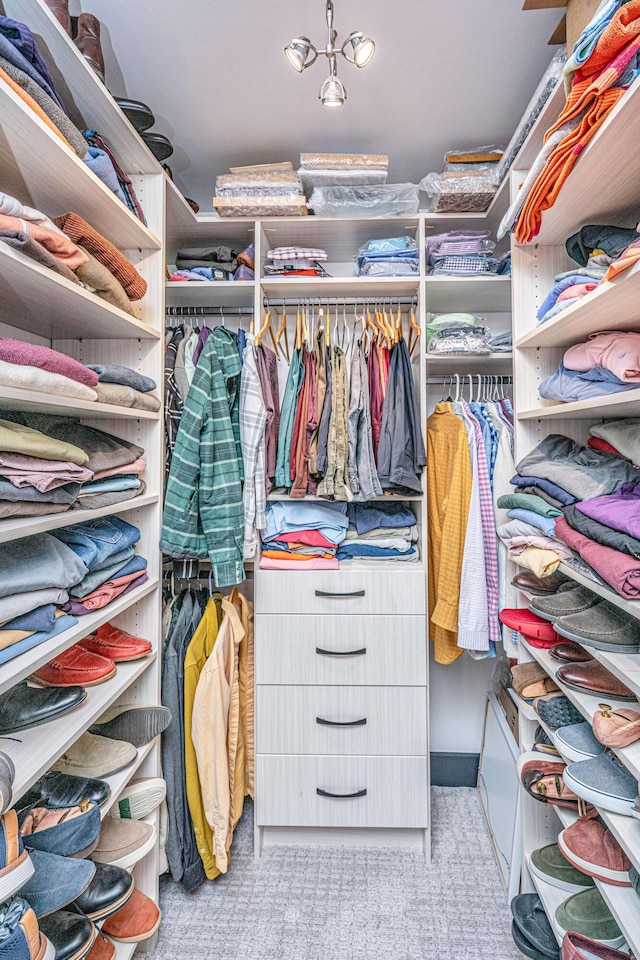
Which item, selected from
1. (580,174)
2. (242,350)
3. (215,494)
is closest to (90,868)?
(215,494)

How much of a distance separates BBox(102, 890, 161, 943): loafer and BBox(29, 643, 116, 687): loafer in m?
0.66

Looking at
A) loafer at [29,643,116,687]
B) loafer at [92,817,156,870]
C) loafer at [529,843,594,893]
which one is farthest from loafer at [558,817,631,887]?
loafer at [29,643,116,687]

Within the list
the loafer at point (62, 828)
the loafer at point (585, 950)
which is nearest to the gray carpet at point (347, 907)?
the loafer at point (585, 950)

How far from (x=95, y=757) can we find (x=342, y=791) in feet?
3.16

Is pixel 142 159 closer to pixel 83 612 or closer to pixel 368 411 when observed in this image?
pixel 368 411

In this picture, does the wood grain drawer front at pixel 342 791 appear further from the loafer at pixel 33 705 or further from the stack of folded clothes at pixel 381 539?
the loafer at pixel 33 705

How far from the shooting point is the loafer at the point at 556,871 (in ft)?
4.45

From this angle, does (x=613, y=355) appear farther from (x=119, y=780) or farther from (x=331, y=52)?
(x=119, y=780)

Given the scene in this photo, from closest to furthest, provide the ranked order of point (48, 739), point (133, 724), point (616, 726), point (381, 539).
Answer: point (616, 726)
point (48, 739)
point (133, 724)
point (381, 539)

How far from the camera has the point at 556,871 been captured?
1408 mm

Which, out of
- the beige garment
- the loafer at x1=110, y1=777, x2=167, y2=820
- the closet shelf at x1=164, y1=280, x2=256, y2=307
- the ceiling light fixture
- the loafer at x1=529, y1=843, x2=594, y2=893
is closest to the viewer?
the ceiling light fixture

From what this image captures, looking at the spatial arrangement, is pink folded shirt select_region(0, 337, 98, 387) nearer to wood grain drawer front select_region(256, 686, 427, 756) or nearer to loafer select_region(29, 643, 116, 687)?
loafer select_region(29, 643, 116, 687)

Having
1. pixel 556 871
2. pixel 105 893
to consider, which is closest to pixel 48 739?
pixel 105 893

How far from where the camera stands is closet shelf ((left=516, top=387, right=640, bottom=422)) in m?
1.02
